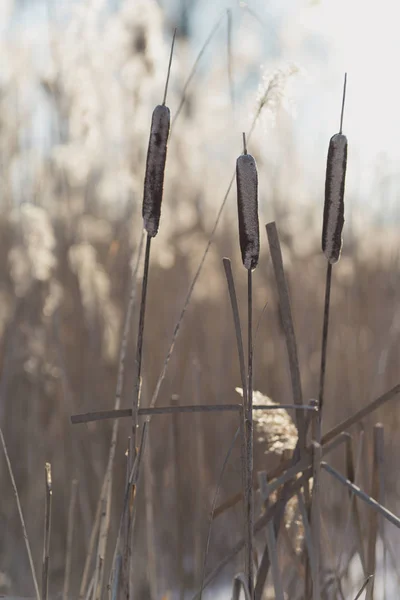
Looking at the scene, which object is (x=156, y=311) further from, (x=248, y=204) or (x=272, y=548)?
(x=248, y=204)

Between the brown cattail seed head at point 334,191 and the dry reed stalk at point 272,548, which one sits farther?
the dry reed stalk at point 272,548

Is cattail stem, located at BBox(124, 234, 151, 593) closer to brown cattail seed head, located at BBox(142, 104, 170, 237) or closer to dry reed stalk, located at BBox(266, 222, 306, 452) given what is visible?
brown cattail seed head, located at BBox(142, 104, 170, 237)

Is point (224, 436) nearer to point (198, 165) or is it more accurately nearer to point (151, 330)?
point (151, 330)

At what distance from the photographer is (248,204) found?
0.75 m

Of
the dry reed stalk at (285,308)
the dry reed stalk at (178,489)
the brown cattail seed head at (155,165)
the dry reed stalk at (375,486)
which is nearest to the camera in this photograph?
the brown cattail seed head at (155,165)

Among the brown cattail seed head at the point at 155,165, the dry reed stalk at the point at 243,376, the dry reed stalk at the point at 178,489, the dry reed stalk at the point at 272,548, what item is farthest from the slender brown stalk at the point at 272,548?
the brown cattail seed head at the point at 155,165

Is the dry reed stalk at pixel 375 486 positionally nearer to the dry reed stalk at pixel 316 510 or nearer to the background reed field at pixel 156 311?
the background reed field at pixel 156 311

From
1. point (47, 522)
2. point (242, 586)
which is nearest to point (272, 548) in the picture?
point (242, 586)

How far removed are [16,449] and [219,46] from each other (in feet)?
4.72

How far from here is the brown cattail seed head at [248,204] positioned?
744mm

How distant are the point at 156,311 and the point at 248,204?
2.00 meters

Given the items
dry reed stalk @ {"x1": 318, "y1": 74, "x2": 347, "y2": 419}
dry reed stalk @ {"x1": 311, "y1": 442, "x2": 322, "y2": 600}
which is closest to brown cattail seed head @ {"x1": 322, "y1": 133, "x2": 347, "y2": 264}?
dry reed stalk @ {"x1": 318, "y1": 74, "x2": 347, "y2": 419}

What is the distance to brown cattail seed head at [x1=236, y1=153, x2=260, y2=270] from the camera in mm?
744

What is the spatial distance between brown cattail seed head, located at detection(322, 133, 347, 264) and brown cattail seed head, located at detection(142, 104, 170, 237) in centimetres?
18
